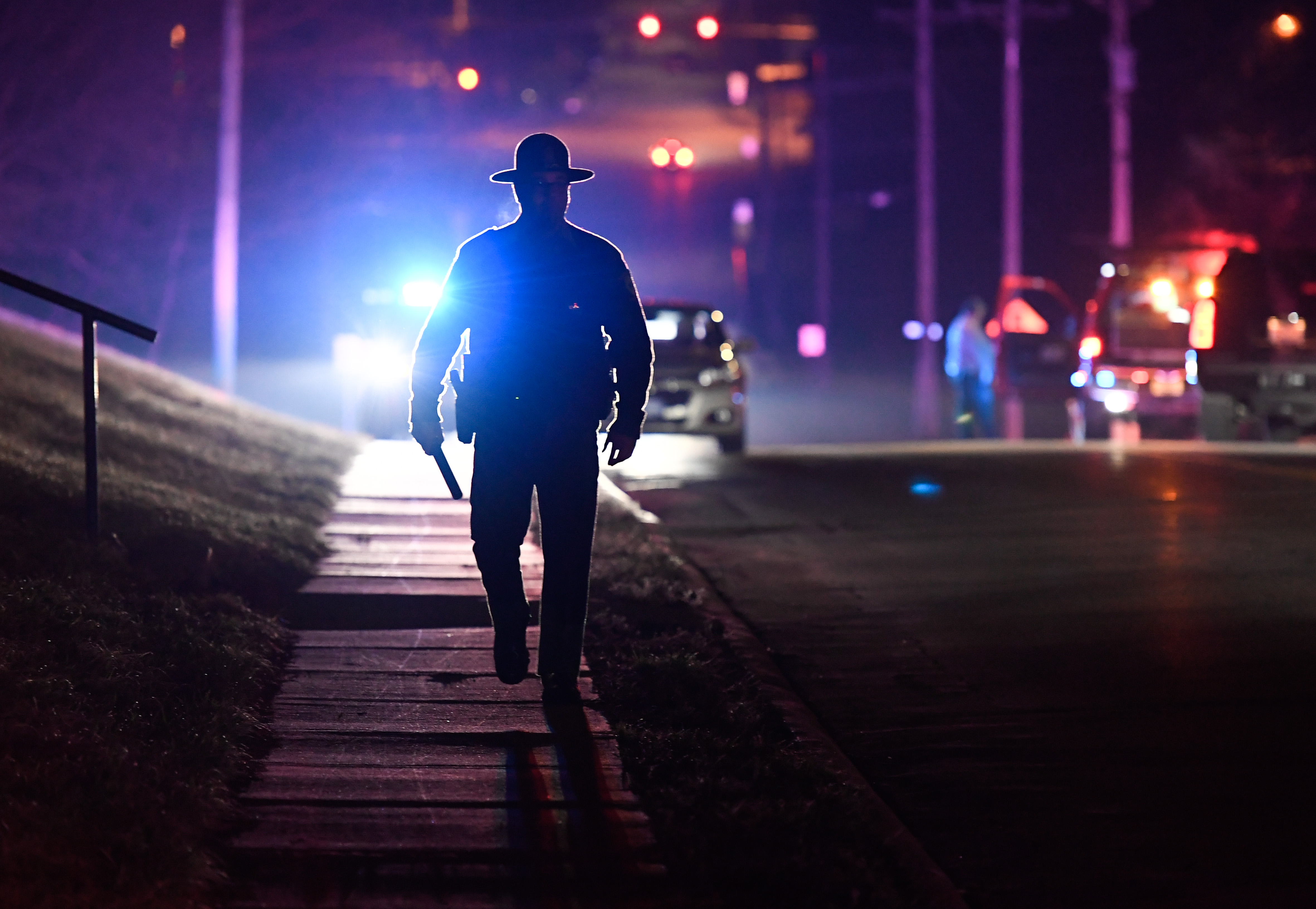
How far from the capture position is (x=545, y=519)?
568 cm

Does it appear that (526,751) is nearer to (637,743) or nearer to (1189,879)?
(637,743)

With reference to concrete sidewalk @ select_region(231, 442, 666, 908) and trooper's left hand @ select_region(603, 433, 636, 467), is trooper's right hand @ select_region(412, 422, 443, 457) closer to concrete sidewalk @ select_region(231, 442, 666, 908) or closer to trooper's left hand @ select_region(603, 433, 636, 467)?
trooper's left hand @ select_region(603, 433, 636, 467)

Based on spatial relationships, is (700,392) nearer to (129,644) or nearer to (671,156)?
(129,644)

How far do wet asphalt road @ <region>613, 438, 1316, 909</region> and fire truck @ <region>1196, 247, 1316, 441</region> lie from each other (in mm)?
5463

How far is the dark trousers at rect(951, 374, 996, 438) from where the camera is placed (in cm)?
2314

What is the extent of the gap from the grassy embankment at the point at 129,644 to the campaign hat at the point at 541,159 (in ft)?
6.87

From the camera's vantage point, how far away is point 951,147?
49625 mm

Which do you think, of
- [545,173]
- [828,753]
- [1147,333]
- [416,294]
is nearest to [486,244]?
[545,173]

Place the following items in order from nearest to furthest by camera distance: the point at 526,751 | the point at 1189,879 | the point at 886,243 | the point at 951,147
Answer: the point at 1189,879 → the point at 526,751 → the point at 951,147 → the point at 886,243

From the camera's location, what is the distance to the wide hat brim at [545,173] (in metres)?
5.46

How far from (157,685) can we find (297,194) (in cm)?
3302

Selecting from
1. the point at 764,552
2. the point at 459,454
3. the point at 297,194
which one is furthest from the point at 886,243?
the point at 764,552

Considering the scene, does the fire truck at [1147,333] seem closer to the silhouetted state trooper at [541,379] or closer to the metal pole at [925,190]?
the metal pole at [925,190]

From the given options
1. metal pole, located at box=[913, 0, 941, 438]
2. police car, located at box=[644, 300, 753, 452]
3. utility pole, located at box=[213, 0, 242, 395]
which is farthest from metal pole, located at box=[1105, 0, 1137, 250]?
utility pole, located at box=[213, 0, 242, 395]
